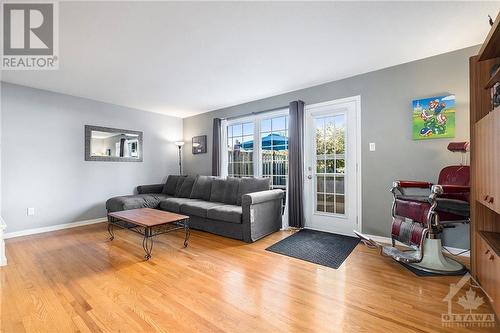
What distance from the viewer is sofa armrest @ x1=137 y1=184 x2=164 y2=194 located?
4.78 m

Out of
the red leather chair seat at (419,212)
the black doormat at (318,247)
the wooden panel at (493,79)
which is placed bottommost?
the black doormat at (318,247)

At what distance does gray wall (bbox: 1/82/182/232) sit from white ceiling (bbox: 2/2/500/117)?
42 centimetres

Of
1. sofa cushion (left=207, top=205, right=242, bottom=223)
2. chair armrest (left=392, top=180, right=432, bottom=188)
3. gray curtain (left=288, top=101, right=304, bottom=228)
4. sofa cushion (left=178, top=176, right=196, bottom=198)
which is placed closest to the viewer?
chair armrest (left=392, top=180, right=432, bottom=188)

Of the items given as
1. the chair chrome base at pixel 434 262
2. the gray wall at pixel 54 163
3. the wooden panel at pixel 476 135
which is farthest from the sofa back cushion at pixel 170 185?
the wooden panel at pixel 476 135

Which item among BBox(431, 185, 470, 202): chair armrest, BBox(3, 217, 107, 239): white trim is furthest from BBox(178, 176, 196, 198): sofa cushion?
BBox(431, 185, 470, 202): chair armrest

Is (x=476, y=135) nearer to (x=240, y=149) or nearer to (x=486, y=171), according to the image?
(x=486, y=171)

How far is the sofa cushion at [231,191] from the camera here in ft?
12.7

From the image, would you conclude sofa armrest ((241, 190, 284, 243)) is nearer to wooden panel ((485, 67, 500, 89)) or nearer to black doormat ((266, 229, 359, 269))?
black doormat ((266, 229, 359, 269))

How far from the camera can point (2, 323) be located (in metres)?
1.50

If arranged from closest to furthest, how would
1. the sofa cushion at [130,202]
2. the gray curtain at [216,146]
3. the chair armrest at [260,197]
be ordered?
the chair armrest at [260,197] → the sofa cushion at [130,202] → the gray curtain at [216,146]

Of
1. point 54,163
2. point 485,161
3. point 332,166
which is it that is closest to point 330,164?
point 332,166

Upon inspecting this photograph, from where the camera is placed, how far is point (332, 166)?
3570 millimetres

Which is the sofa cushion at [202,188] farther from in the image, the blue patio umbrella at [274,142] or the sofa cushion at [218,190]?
the blue patio umbrella at [274,142]

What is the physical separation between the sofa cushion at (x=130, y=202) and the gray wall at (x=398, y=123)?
3.61 metres
